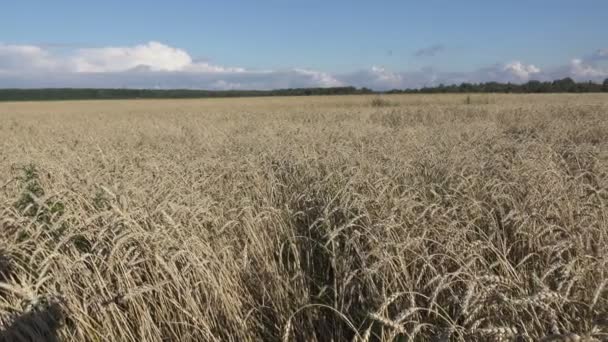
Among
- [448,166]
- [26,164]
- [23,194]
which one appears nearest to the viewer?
[23,194]

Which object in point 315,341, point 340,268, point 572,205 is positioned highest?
point 572,205

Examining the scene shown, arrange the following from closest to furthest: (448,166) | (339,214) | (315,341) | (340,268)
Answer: (315,341) → (340,268) → (339,214) → (448,166)

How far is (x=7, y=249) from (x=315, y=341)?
6.96 feet

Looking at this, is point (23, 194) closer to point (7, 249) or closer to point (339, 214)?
point (7, 249)

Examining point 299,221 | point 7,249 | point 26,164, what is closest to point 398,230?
point 299,221

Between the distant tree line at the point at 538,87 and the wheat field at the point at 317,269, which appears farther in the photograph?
the distant tree line at the point at 538,87

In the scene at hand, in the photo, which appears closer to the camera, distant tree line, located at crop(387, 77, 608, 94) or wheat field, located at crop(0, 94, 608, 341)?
wheat field, located at crop(0, 94, 608, 341)

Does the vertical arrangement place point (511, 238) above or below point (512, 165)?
below

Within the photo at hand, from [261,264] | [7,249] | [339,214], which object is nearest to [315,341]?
[261,264]

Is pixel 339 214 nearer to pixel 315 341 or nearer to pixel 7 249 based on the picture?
pixel 315 341

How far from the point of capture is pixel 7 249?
2.87 metres

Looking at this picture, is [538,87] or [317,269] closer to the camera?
[317,269]

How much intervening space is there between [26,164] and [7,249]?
10.7 ft

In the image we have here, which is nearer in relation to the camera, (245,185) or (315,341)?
(315,341)
